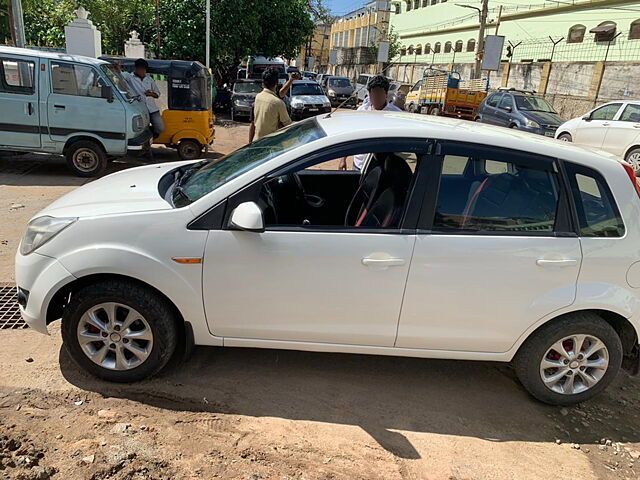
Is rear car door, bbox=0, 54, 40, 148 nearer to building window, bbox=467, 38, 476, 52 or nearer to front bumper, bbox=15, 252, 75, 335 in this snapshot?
front bumper, bbox=15, 252, 75, 335

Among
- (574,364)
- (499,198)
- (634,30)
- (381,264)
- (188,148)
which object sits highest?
(634,30)

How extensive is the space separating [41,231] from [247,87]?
54.8 feet

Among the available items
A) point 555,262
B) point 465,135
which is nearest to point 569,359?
point 555,262

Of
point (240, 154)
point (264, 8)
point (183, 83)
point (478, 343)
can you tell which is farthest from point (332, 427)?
point (264, 8)

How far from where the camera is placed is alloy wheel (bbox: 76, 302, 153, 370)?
3.00 m

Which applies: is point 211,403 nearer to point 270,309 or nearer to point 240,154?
point 270,309

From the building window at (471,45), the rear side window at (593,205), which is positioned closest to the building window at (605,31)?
the building window at (471,45)

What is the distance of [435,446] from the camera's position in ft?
9.48

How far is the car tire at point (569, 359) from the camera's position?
306cm

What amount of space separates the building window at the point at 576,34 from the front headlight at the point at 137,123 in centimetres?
3166

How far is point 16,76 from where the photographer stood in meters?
7.93

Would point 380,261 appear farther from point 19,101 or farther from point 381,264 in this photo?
point 19,101

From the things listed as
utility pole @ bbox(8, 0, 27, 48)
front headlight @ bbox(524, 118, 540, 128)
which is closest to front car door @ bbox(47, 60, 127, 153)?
utility pole @ bbox(8, 0, 27, 48)

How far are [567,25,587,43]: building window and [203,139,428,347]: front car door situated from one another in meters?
34.9
